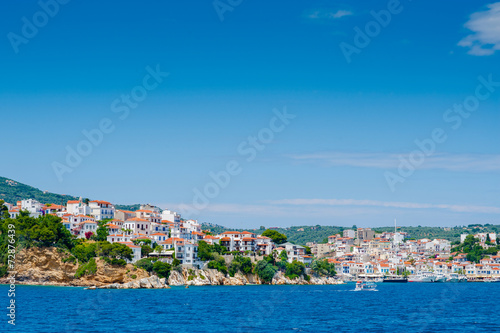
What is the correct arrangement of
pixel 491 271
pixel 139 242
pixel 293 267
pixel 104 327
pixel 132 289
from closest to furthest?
pixel 104 327
pixel 132 289
pixel 139 242
pixel 293 267
pixel 491 271

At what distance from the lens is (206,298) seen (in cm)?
6091

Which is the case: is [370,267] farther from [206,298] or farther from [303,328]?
[303,328]

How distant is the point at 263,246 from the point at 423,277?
158 ft

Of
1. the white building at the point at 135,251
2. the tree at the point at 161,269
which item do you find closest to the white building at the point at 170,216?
the white building at the point at 135,251

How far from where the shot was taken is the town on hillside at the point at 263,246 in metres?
89.6

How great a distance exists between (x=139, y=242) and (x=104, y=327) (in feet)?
168

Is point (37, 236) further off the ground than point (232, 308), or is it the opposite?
point (37, 236)

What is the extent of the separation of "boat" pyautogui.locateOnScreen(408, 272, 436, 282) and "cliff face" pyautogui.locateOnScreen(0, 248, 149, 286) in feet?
271

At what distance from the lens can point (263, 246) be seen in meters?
108

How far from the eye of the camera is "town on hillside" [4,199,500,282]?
8962cm

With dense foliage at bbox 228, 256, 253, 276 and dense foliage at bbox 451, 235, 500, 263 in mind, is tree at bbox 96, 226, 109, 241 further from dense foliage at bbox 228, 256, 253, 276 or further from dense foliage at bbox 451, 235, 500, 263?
dense foliage at bbox 451, 235, 500, 263

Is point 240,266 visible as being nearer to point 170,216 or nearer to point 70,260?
point 170,216

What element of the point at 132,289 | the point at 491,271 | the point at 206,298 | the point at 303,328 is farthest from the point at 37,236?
the point at 491,271

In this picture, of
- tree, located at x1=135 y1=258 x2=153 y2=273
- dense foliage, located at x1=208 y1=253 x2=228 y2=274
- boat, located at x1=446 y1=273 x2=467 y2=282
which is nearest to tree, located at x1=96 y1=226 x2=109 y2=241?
tree, located at x1=135 y1=258 x2=153 y2=273
